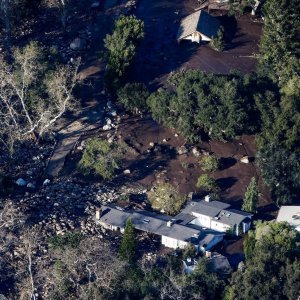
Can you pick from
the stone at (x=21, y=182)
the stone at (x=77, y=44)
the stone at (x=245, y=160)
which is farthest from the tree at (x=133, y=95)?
the stone at (x=21, y=182)

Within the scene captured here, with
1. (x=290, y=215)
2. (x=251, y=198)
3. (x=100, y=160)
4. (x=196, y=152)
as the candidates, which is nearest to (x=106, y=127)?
(x=100, y=160)

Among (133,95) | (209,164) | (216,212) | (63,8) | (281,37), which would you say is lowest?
(216,212)

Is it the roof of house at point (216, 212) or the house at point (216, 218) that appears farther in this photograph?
the roof of house at point (216, 212)

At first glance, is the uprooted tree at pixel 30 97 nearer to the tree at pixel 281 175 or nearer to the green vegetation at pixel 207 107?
the green vegetation at pixel 207 107

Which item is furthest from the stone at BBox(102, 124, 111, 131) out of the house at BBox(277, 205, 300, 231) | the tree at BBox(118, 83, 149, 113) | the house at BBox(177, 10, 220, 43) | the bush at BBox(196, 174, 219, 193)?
the house at BBox(277, 205, 300, 231)

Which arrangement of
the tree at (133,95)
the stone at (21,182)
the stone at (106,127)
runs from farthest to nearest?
1. the tree at (133,95)
2. the stone at (106,127)
3. the stone at (21,182)

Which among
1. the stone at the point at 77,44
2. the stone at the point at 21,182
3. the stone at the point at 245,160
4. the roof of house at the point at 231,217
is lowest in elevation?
the roof of house at the point at 231,217

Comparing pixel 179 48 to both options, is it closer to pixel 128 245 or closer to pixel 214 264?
pixel 128 245
